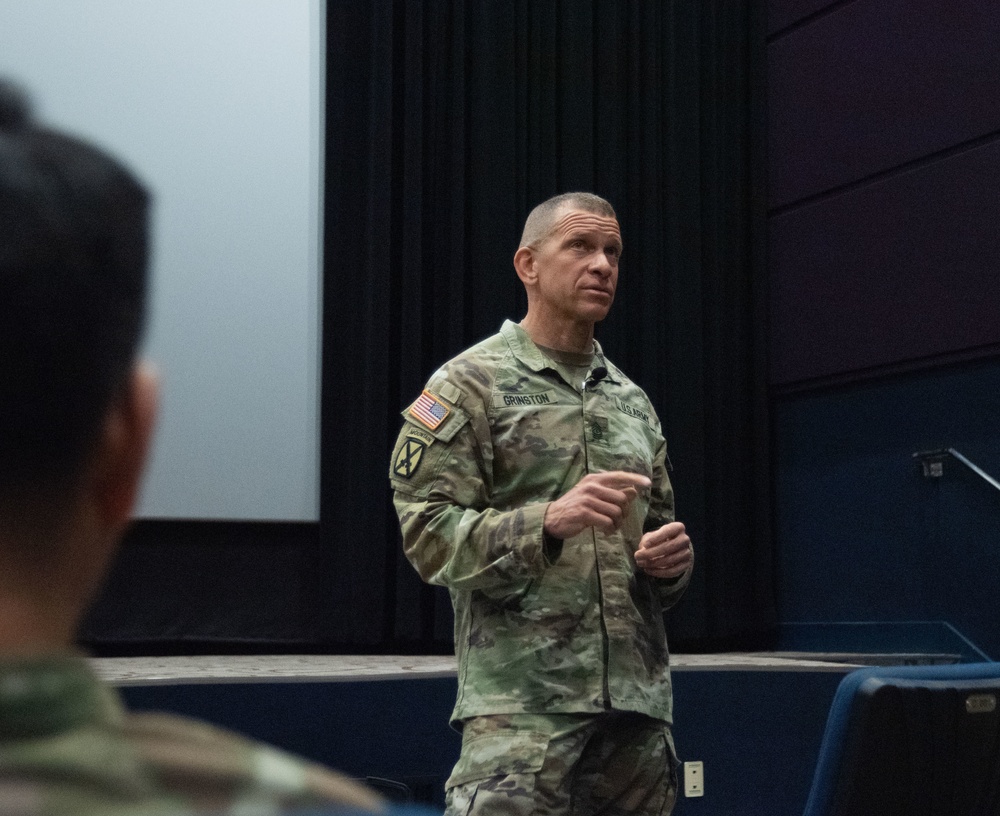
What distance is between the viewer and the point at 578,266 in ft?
6.73

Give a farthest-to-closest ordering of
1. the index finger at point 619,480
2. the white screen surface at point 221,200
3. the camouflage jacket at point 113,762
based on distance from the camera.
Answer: the white screen surface at point 221,200, the index finger at point 619,480, the camouflage jacket at point 113,762

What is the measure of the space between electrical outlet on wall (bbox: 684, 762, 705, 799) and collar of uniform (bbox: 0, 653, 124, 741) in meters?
3.35

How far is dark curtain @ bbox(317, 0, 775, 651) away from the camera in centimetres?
463

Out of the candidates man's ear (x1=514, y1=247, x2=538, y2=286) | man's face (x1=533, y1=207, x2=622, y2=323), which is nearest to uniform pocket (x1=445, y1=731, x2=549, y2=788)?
man's face (x1=533, y1=207, x2=622, y2=323)

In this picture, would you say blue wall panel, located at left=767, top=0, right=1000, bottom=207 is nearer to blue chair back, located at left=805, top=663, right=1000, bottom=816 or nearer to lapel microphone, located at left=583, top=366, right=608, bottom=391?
lapel microphone, located at left=583, top=366, right=608, bottom=391

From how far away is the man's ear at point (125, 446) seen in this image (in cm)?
44

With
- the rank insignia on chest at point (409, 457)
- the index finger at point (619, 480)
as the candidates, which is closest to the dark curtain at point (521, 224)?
the rank insignia on chest at point (409, 457)

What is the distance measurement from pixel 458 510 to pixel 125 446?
1377mm

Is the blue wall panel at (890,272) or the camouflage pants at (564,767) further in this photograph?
the blue wall panel at (890,272)

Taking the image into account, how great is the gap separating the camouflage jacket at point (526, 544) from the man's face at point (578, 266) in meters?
0.10

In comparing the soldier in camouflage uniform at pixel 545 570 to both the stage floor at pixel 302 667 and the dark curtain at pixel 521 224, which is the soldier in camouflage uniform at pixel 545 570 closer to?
the stage floor at pixel 302 667

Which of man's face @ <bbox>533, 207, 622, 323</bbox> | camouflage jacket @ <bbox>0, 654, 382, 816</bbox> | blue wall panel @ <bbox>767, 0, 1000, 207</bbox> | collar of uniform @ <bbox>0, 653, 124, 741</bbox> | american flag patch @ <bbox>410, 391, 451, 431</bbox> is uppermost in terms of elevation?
blue wall panel @ <bbox>767, 0, 1000, 207</bbox>

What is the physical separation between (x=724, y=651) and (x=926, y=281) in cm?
171

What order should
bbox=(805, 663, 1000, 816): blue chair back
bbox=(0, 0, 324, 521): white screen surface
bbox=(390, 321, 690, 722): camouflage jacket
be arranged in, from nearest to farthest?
bbox=(805, 663, 1000, 816): blue chair back → bbox=(390, 321, 690, 722): camouflage jacket → bbox=(0, 0, 324, 521): white screen surface
